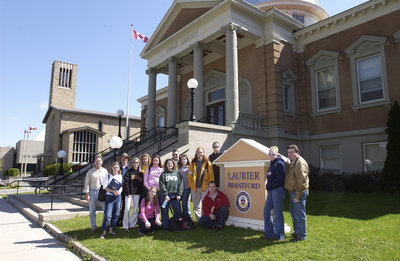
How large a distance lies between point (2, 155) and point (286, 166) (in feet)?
230

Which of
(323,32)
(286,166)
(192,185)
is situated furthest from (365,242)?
(323,32)

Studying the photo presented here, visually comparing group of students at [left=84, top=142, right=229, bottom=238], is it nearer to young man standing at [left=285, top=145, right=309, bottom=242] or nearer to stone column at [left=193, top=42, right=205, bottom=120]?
young man standing at [left=285, top=145, right=309, bottom=242]

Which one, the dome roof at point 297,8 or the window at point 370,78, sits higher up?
the dome roof at point 297,8

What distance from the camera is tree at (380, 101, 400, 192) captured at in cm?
1138

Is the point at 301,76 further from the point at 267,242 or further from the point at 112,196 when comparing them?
the point at 112,196

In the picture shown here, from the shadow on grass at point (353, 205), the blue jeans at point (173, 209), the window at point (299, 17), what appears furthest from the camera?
the window at point (299, 17)

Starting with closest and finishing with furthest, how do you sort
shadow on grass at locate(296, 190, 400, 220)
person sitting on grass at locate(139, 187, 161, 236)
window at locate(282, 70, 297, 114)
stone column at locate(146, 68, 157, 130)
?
person sitting on grass at locate(139, 187, 161, 236)
shadow on grass at locate(296, 190, 400, 220)
window at locate(282, 70, 297, 114)
stone column at locate(146, 68, 157, 130)

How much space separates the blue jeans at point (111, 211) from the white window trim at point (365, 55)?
1284cm

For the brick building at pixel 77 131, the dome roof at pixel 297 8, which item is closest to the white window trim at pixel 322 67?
the dome roof at pixel 297 8

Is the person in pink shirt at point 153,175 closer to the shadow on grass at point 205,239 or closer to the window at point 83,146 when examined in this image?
the shadow on grass at point 205,239

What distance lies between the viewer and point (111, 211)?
692 cm

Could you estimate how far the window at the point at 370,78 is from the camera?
14.4m

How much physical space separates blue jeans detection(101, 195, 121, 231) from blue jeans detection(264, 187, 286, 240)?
135 inches

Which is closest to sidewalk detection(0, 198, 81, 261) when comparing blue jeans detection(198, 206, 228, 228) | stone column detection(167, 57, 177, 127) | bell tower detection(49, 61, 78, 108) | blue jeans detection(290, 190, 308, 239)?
blue jeans detection(198, 206, 228, 228)
